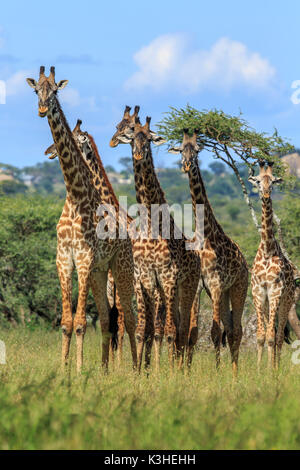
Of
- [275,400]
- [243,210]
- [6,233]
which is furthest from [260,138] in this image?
[243,210]

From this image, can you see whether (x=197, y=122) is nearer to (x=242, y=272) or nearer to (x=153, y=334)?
(x=242, y=272)

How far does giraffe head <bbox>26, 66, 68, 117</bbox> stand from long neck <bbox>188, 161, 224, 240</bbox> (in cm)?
279

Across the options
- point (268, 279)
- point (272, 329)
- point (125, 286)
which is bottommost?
point (272, 329)

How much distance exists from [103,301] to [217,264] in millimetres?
2015

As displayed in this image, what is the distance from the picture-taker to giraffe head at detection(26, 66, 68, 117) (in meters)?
9.20

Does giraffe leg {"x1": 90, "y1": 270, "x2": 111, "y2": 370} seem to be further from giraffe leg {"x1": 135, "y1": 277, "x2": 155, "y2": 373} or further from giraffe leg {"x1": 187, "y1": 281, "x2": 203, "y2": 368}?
giraffe leg {"x1": 187, "y1": 281, "x2": 203, "y2": 368}

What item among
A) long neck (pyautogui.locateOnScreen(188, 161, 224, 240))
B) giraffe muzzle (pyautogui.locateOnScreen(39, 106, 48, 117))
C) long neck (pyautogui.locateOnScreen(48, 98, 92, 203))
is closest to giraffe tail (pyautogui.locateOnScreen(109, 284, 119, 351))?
long neck (pyautogui.locateOnScreen(188, 161, 224, 240))

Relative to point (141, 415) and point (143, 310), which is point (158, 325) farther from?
point (141, 415)

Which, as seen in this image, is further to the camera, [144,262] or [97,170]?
[97,170]

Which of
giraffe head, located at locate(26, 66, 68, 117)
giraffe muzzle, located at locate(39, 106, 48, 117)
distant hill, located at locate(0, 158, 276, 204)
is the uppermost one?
distant hill, located at locate(0, 158, 276, 204)

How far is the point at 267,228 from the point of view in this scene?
1246cm

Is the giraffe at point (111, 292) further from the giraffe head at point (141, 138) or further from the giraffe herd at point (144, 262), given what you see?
the giraffe head at point (141, 138)

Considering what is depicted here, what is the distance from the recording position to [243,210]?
8331 cm

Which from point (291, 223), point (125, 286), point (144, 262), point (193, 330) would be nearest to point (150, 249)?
point (144, 262)
